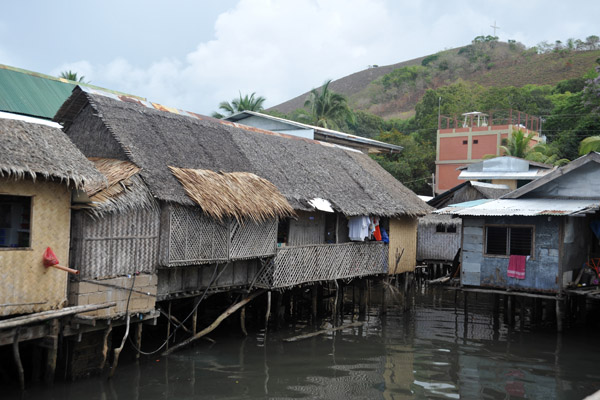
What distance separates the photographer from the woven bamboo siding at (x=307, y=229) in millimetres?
16380

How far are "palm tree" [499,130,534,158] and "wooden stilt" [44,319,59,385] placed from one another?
28635 millimetres

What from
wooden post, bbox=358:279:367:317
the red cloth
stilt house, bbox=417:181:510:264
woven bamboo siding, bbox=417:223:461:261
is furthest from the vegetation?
wooden post, bbox=358:279:367:317

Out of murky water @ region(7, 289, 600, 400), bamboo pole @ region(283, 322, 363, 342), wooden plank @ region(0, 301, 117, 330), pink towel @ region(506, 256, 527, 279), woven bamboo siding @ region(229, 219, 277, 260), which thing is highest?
woven bamboo siding @ region(229, 219, 277, 260)

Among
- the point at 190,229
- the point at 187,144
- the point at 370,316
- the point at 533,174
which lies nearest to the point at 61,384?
the point at 190,229

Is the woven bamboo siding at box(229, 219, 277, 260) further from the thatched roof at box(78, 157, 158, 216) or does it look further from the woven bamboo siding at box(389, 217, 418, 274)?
the woven bamboo siding at box(389, 217, 418, 274)

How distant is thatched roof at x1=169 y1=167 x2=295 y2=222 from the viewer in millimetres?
12297

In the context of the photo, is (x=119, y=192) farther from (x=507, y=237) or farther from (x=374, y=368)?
(x=507, y=237)

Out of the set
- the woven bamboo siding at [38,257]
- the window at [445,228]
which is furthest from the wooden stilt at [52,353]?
the window at [445,228]

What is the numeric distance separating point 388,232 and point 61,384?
466 inches

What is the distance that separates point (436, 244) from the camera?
82.4ft

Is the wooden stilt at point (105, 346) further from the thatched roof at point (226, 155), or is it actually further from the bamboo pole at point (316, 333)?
the bamboo pole at point (316, 333)

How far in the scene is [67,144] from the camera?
10.3m

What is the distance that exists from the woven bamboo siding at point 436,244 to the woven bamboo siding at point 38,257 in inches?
710

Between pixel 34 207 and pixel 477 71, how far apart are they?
7766cm
